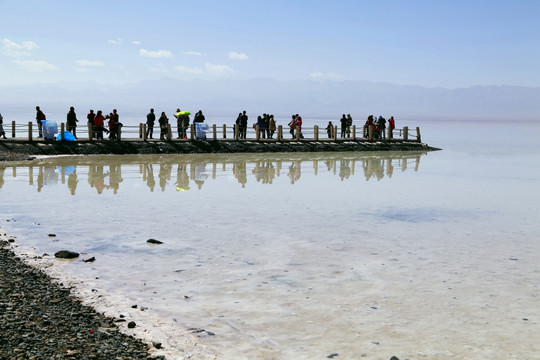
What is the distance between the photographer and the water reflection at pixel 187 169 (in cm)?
2223

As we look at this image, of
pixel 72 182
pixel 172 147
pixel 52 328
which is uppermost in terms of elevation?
pixel 172 147

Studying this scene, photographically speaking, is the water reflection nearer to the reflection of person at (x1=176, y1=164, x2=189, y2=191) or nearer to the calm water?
the reflection of person at (x1=176, y1=164, x2=189, y2=191)

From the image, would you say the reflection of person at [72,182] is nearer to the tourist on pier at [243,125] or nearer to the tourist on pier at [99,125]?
the tourist on pier at [99,125]

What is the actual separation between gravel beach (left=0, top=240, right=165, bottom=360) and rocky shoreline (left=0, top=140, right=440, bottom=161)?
73.8 feet

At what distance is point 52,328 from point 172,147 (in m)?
28.7

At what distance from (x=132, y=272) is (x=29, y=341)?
3.46m

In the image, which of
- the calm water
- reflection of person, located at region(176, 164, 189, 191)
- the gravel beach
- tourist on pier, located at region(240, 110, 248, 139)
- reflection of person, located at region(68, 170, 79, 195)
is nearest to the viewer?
the gravel beach

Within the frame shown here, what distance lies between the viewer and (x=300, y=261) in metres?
10.9

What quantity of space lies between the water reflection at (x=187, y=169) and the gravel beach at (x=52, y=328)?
Answer: 11.0 meters

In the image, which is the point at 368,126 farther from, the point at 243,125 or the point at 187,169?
the point at 187,169

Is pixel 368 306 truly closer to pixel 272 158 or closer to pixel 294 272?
pixel 294 272

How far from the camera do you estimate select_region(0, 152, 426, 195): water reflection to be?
2223 cm

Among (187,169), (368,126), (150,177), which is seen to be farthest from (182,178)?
(368,126)

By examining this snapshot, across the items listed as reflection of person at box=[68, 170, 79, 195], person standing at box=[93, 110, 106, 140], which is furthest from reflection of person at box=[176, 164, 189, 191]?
person standing at box=[93, 110, 106, 140]
